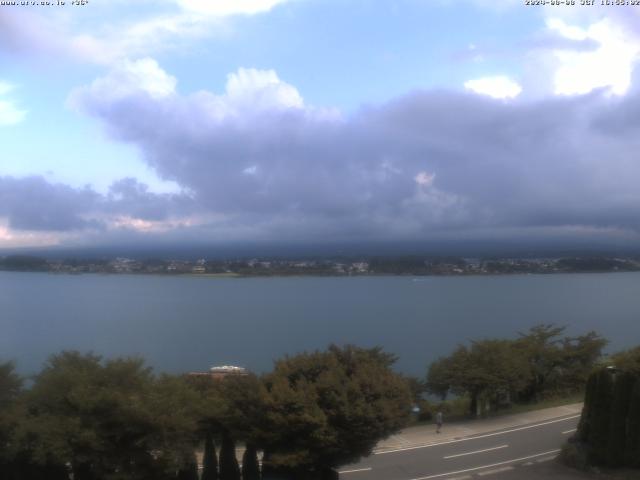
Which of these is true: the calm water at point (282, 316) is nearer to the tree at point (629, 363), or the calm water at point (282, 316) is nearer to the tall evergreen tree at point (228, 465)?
the tree at point (629, 363)

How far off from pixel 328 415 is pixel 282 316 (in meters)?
51.9

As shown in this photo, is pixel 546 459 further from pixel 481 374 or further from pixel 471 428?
pixel 481 374

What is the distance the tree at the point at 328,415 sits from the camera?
1136 centimetres

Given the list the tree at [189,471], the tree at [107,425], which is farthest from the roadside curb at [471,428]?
the tree at [107,425]

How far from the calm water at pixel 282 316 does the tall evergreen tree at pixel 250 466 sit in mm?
25022

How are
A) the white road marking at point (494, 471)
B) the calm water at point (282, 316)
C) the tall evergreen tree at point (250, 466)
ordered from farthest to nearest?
the calm water at point (282, 316)
the white road marking at point (494, 471)
the tall evergreen tree at point (250, 466)

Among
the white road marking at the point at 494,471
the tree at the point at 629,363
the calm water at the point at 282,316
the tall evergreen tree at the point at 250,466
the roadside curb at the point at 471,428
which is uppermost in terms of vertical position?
the tree at the point at 629,363

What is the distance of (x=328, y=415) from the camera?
11.6m

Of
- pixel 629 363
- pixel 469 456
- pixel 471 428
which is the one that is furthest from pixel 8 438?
pixel 471 428

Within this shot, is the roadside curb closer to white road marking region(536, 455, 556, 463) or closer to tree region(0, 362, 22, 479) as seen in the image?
white road marking region(536, 455, 556, 463)

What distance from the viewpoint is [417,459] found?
48.4ft

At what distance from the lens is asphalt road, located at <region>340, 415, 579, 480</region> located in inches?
532

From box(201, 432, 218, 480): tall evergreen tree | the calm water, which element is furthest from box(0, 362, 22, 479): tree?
the calm water

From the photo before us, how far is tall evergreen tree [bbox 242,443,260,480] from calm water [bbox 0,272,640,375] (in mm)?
25022
